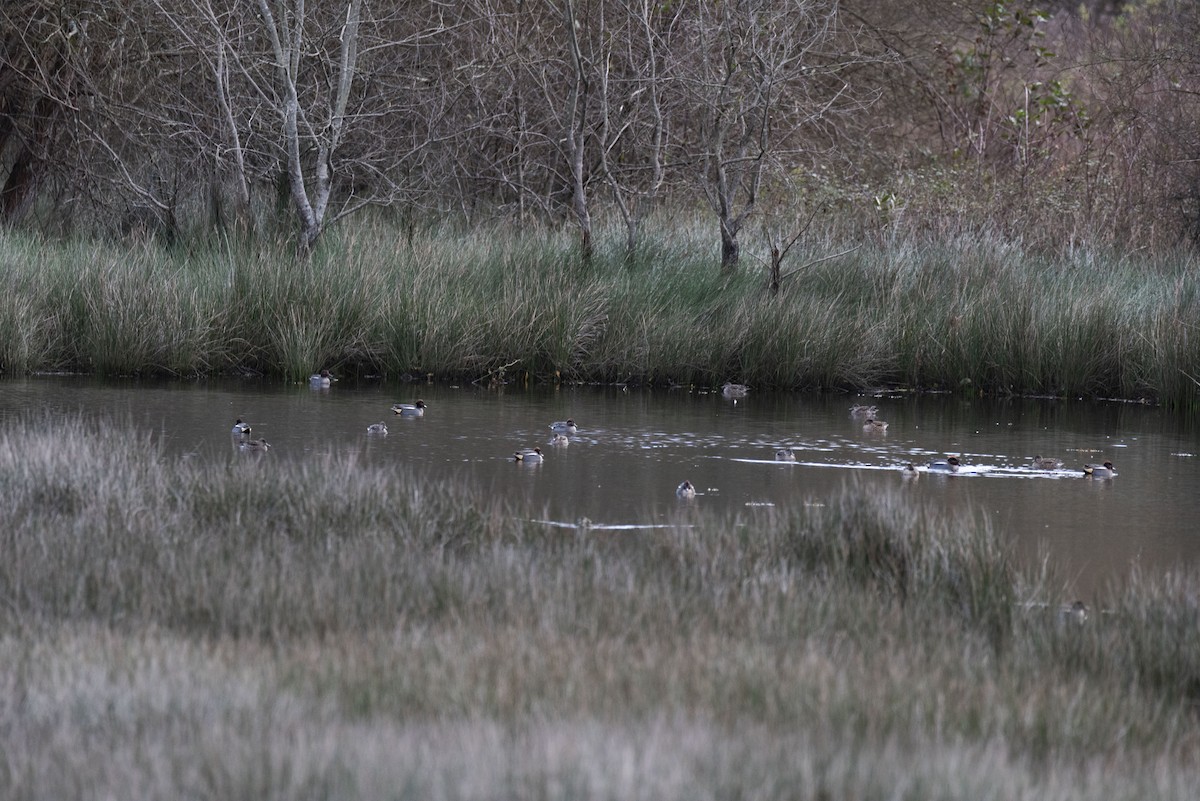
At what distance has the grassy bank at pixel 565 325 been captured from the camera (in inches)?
492

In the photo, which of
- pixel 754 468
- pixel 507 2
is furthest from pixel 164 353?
pixel 507 2

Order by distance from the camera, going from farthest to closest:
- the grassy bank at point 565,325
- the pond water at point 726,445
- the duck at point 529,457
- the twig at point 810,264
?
the twig at point 810,264 < the grassy bank at point 565,325 < the duck at point 529,457 < the pond water at point 726,445

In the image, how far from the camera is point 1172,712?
13.5ft

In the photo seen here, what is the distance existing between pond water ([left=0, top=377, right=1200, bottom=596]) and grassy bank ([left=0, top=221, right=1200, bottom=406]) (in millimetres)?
387

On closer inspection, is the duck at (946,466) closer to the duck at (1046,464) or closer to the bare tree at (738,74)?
the duck at (1046,464)

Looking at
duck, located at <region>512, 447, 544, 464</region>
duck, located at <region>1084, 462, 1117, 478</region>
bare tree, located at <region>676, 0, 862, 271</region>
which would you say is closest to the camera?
duck, located at <region>512, 447, 544, 464</region>

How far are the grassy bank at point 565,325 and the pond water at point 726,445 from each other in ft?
A: 1.27

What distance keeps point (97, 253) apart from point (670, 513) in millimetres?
7996

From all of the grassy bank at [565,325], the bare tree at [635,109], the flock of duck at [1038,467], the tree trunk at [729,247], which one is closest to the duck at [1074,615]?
the flock of duck at [1038,467]

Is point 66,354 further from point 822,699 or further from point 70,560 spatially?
point 822,699

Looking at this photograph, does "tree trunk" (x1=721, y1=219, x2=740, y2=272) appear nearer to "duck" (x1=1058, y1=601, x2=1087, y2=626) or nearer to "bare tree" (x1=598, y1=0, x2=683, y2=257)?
"bare tree" (x1=598, y1=0, x2=683, y2=257)

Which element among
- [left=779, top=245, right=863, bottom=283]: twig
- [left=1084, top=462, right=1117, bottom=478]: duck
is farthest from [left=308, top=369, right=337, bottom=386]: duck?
[left=1084, top=462, right=1117, bottom=478]: duck

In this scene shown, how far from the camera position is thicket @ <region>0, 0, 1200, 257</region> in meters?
15.9

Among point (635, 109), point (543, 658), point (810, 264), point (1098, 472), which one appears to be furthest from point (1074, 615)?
point (635, 109)
